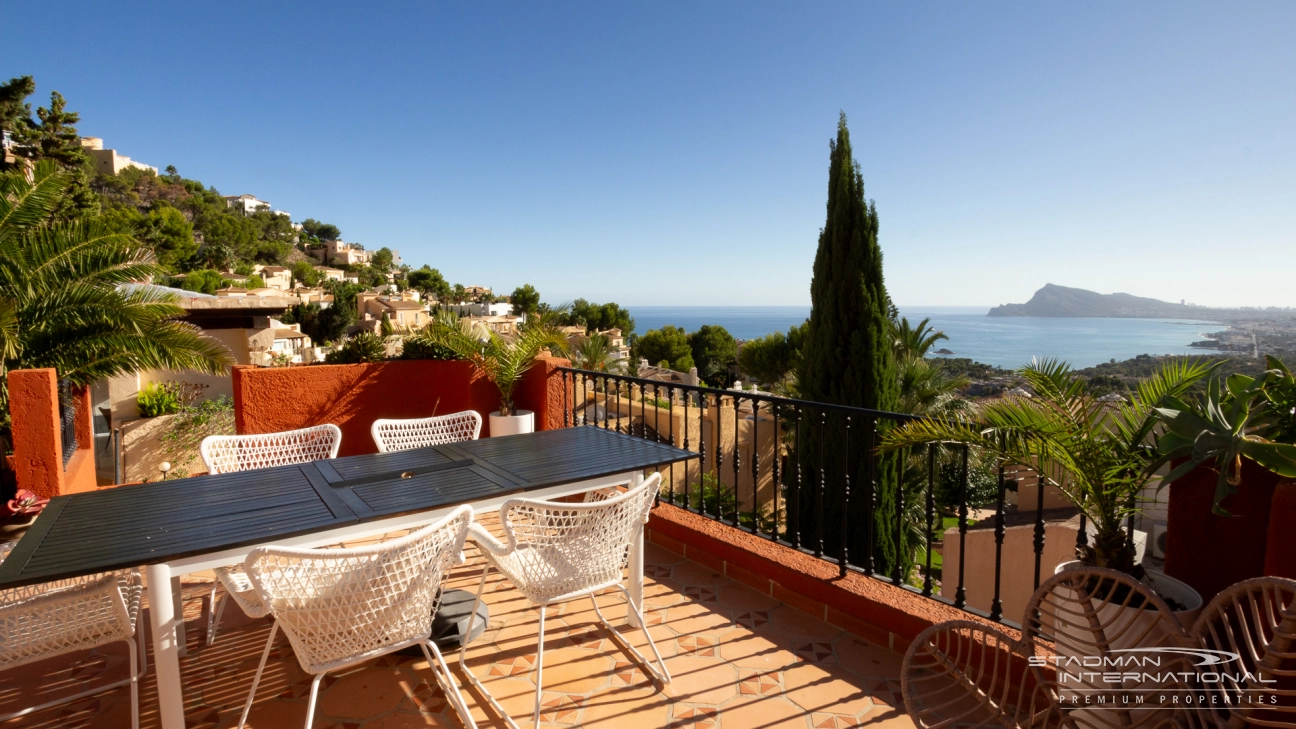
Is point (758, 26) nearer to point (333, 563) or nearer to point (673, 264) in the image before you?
point (333, 563)

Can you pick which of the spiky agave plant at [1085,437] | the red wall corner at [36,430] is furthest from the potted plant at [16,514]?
the spiky agave plant at [1085,437]

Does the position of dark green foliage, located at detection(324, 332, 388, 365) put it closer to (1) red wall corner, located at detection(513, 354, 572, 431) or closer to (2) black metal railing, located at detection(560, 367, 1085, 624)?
(1) red wall corner, located at detection(513, 354, 572, 431)

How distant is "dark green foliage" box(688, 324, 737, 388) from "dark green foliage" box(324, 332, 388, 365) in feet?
117

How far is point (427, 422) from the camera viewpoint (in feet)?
12.0

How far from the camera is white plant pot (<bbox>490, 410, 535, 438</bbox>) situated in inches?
200

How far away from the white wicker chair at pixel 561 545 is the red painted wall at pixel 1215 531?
5.19 feet

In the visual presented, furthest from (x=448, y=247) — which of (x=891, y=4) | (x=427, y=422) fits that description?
(x=427, y=422)

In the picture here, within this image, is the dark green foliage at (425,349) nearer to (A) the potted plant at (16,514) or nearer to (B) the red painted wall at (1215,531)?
(A) the potted plant at (16,514)

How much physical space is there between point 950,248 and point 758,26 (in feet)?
73.8

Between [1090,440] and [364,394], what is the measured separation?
5.59 m

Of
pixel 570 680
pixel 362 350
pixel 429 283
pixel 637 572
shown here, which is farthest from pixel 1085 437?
pixel 429 283

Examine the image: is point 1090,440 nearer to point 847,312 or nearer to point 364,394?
point 364,394

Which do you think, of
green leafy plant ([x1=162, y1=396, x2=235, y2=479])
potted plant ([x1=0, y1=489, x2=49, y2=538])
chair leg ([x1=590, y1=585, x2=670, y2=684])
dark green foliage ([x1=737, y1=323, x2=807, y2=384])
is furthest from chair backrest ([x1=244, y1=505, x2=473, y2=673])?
dark green foliage ([x1=737, y1=323, x2=807, y2=384])

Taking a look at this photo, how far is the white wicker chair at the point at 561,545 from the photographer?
78.5 inches
